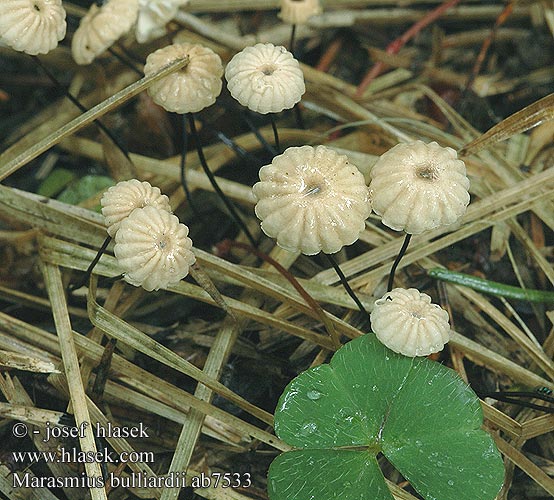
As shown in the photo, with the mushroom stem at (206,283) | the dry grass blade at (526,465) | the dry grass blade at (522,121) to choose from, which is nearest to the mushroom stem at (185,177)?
the mushroom stem at (206,283)

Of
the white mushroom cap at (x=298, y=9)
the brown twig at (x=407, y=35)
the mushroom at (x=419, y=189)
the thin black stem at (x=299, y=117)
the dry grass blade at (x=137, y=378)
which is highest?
the brown twig at (x=407, y=35)

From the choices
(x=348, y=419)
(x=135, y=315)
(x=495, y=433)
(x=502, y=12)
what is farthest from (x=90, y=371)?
(x=502, y=12)

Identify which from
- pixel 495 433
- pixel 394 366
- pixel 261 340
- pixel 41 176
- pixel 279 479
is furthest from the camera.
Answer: pixel 41 176

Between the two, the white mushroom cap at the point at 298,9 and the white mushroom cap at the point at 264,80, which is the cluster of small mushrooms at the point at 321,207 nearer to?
the white mushroom cap at the point at 264,80

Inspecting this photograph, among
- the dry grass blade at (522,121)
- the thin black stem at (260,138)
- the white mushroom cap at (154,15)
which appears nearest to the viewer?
the dry grass blade at (522,121)

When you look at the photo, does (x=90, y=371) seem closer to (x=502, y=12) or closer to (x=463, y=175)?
(x=463, y=175)

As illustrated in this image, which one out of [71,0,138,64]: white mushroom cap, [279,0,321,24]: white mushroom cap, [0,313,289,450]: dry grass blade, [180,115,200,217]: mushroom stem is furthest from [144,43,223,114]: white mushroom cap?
[0,313,289,450]: dry grass blade

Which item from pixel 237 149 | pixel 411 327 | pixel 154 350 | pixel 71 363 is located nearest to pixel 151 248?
pixel 154 350
